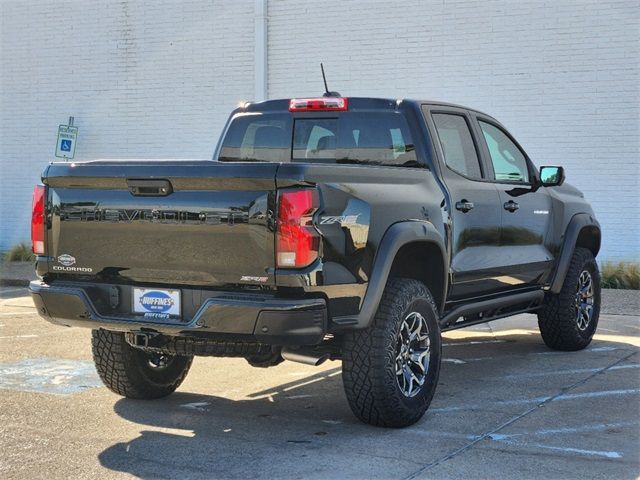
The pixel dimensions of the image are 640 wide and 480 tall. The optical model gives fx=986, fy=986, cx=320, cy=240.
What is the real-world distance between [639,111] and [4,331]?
9441 mm

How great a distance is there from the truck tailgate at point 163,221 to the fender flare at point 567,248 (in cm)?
373

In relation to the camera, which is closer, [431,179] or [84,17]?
[431,179]

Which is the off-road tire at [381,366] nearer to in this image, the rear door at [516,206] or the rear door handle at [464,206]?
the rear door handle at [464,206]

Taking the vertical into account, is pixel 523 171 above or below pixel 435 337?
above

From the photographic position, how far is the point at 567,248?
322 inches

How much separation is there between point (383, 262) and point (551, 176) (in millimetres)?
2709

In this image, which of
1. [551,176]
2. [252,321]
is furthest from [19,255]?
[252,321]

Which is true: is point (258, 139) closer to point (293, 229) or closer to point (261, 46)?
point (293, 229)

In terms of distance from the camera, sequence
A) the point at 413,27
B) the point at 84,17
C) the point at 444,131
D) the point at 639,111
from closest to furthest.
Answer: the point at 444,131
the point at 639,111
the point at 413,27
the point at 84,17

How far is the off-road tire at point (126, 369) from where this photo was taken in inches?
247

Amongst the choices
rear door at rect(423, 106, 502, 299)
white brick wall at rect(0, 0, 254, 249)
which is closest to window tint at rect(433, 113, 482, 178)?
rear door at rect(423, 106, 502, 299)

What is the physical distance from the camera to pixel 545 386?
23.0 feet

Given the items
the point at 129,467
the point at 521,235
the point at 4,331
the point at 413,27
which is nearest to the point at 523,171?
the point at 521,235

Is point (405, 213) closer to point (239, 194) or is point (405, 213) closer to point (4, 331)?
point (239, 194)
